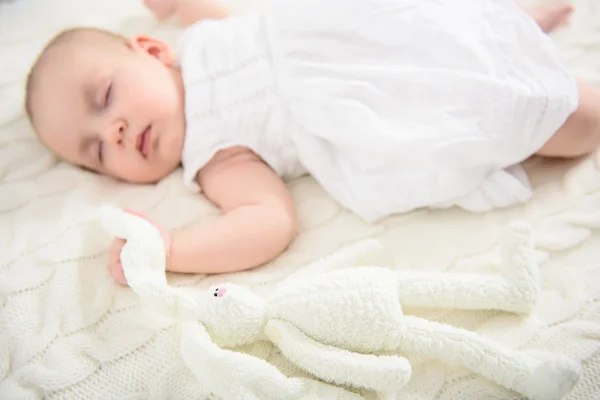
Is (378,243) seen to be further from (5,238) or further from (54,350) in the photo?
(5,238)

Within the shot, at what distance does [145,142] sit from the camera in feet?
3.39

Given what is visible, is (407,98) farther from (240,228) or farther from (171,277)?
(171,277)

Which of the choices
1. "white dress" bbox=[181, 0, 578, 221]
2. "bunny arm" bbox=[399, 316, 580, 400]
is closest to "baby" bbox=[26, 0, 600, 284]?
"white dress" bbox=[181, 0, 578, 221]

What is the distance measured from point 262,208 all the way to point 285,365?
12.2 inches

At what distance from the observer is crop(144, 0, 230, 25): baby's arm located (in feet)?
4.30

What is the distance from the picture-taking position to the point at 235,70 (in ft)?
3.45

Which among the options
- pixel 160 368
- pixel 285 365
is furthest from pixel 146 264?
pixel 285 365

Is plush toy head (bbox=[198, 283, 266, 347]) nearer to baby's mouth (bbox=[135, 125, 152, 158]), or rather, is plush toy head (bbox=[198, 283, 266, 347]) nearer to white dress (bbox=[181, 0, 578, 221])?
white dress (bbox=[181, 0, 578, 221])

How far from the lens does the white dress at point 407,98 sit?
2.95 ft

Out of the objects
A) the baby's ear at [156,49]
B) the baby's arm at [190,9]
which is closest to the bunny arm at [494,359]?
the baby's ear at [156,49]

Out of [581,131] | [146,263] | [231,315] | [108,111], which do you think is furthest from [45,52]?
[581,131]

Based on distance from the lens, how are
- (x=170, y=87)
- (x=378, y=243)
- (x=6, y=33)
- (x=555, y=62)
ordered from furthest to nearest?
(x=6, y=33)
(x=170, y=87)
(x=555, y=62)
(x=378, y=243)

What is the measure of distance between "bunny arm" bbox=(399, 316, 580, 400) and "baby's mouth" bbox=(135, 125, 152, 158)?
A: 635mm

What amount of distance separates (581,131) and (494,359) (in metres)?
0.53
